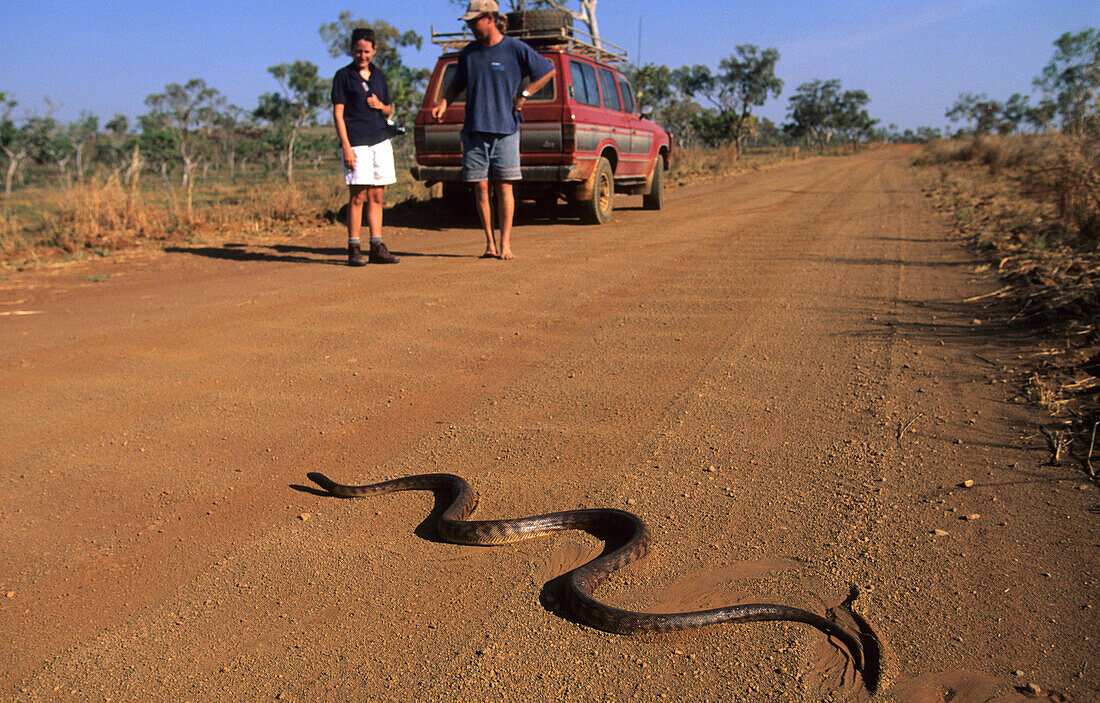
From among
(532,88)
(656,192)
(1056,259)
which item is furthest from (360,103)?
(656,192)

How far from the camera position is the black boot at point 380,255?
8.10m

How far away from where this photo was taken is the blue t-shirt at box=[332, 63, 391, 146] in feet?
25.0

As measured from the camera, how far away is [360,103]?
773 centimetres

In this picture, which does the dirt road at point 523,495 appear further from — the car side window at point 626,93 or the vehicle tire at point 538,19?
the car side window at point 626,93

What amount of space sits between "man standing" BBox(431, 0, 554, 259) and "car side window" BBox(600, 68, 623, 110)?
441 cm

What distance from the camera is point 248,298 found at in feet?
21.5

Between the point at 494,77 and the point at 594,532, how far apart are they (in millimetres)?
5823

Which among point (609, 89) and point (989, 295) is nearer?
point (989, 295)

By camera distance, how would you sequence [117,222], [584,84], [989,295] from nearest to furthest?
[989,295], [117,222], [584,84]

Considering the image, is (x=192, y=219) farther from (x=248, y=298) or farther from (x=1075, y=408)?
(x=1075, y=408)

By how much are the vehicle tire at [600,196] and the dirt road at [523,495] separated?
5.37 metres

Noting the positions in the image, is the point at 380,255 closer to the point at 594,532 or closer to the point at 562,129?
the point at 562,129

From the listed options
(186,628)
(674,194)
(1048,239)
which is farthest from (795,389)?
(674,194)

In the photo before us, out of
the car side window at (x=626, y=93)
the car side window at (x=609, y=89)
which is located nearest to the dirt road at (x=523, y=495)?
the car side window at (x=609, y=89)
